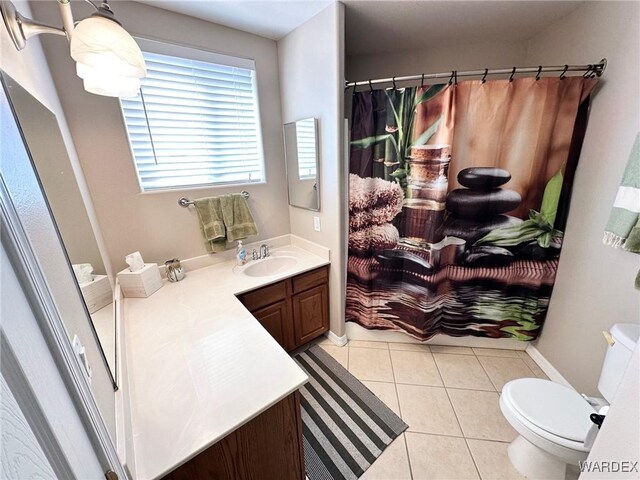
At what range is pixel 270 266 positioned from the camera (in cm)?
212

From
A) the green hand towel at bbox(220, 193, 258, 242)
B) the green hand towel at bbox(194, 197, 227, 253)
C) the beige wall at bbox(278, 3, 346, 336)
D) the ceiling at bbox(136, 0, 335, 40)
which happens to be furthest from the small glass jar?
the ceiling at bbox(136, 0, 335, 40)

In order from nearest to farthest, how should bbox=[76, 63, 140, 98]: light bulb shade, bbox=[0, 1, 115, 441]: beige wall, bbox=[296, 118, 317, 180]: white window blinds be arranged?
bbox=[0, 1, 115, 441]: beige wall → bbox=[76, 63, 140, 98]: light bulb shade → bbox=[296, 118, 317, 180]: white window blinds

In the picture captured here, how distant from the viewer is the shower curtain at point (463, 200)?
154cm

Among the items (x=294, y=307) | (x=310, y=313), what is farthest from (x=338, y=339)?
(x=294, y=307)

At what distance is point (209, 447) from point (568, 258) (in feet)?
7.27

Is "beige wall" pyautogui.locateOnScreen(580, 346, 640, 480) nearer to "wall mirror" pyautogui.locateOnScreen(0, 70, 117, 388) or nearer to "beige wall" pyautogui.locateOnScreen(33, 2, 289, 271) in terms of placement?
"wall mirror" pyautogui.locateOnScreen(0, 70, 117, 388)

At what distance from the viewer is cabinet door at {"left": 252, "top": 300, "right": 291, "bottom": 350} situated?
5.72 ft

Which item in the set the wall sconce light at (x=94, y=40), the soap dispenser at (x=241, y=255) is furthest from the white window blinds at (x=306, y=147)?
the wall sconce light at (x=94, y=40)

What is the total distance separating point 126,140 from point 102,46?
36.9 inches

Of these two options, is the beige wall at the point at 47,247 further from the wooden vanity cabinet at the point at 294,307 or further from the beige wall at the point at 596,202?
the beige wall at the point at 596,202

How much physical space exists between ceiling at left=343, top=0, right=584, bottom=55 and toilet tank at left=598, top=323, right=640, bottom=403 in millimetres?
1871

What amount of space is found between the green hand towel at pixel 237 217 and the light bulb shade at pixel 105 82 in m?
1.00

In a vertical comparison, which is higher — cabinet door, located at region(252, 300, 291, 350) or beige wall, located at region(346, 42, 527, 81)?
beige wall, located at region(346, 42, 527, 81)

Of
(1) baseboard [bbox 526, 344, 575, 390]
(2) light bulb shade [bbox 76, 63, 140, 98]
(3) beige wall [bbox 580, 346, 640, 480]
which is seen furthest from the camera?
(1) baseboard [bbox 526, 344, 575, 390]
